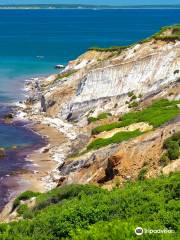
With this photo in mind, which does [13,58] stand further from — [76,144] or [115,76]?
[76,144]

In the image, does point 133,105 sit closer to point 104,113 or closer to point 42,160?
point 104,113

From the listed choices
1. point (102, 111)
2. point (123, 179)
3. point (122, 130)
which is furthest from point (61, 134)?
point (123, 179)

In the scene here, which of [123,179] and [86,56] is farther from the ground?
[86,56]

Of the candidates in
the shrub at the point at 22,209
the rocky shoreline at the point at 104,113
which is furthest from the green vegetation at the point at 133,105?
the shrub at the point at 22,209

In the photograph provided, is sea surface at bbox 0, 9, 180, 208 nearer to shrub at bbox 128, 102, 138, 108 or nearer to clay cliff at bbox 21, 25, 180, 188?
clay cliff at bbox 21, 25, 180, 188

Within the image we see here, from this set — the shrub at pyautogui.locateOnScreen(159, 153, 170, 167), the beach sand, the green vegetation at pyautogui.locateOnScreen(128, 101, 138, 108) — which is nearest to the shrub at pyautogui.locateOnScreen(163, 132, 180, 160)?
the shrub at pyautogui.locateOnScreen(159, 153, 170, 167)

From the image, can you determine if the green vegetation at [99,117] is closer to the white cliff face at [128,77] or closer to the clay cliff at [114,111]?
the clay cliff at [114,111]
